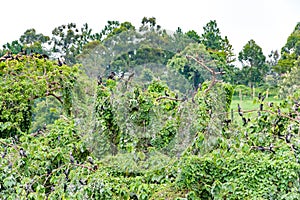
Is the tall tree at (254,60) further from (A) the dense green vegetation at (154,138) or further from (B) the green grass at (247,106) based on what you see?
(A) the dense green vegetation at (154,138)

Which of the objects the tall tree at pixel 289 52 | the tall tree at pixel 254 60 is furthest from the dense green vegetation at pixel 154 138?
the tall tree at pixel 289 52

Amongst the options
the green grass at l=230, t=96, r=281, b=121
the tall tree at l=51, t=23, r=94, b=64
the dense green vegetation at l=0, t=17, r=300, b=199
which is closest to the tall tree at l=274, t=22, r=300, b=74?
the tall tree at l=51, t=23, r=94, b=64

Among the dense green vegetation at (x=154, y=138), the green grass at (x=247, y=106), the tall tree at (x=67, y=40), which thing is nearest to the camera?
the dense green vegetation at (x=154, y=138)

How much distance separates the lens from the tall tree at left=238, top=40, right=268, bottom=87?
14641 mm

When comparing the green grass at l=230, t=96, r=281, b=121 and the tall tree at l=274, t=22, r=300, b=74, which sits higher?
the tall tree at l=274, t=22, r=300, b=74

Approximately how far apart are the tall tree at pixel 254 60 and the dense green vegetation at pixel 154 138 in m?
10.6

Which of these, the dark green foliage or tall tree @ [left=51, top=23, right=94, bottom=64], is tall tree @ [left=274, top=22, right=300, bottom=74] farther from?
the dark green foliage

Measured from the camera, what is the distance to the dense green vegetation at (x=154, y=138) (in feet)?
8.36

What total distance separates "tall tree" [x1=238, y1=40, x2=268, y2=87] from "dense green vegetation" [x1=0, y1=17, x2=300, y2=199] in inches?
418

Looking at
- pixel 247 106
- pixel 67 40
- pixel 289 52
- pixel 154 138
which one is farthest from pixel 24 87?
pixel 289 52

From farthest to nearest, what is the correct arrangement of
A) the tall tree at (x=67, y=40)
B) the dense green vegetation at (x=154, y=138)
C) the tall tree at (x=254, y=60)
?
the tall tree at (x=67, y=40) → the tall tree at (x=254, y=60) → the dense green vegetation at (x=154, y=138)

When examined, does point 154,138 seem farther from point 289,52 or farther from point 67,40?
point 289,52

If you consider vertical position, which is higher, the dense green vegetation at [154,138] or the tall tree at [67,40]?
the tall tree at [67,40]

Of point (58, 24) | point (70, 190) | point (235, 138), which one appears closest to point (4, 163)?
point (70, 190)
